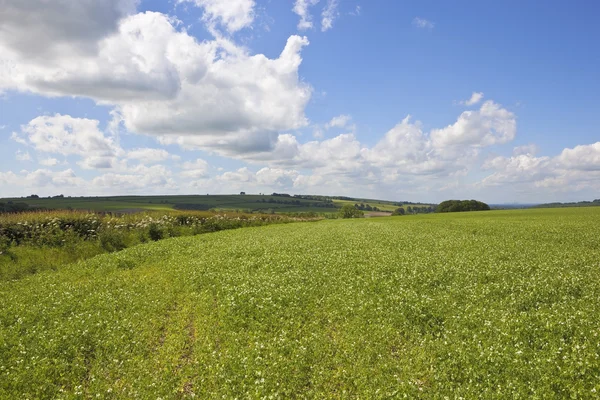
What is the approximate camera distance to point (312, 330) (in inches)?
484

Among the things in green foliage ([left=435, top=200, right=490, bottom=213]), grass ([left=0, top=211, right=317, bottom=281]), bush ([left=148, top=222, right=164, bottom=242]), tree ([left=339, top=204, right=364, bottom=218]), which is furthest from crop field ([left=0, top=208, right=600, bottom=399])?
green foliage ([left=435, top=200, right=490, bottom=213])

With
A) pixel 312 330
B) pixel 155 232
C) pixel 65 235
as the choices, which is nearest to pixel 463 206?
pixel 155 232

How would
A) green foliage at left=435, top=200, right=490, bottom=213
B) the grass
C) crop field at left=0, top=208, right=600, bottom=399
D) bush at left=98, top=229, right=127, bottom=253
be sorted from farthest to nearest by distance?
green foliage at left=435, top=200, right=490, bottom=213, bush at left=98, top=229, right=127, bottom=253, the grass, crop field at left=0, top=208, right=600, bottom=399

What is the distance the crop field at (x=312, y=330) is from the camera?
9164mm

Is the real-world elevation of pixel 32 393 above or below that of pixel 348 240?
below

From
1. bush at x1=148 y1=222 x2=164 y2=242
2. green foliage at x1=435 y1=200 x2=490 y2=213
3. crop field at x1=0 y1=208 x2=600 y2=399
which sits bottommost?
crop field at x1=0 y1=208 x2=600 y2=399

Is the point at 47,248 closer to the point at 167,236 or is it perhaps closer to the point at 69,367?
the point at 167,236

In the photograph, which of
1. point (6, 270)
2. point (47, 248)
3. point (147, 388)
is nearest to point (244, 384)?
point (147, 388)

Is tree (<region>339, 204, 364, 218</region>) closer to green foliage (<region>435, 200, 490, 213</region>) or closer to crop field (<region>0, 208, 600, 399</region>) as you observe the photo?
green foliage (<region>435, 200, 490, 213</region>)

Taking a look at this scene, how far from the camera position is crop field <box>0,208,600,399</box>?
9.16 meters

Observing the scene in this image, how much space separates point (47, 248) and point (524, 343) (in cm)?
3177

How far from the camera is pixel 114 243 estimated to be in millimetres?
30500

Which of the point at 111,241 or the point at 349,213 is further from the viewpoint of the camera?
the point at 349,213

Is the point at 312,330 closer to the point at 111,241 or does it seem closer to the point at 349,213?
the point at 111,241
